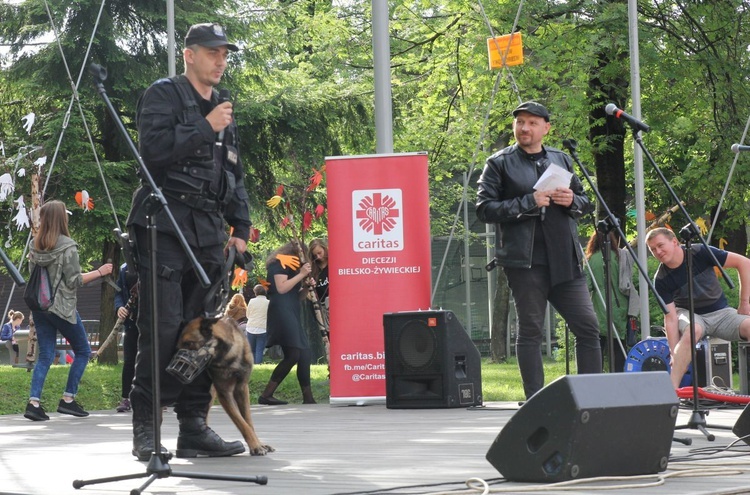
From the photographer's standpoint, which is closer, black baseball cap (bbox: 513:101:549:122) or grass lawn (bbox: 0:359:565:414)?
black baseball cap (bbox: 513:101:549:122)

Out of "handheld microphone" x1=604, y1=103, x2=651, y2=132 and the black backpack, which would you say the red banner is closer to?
the black backpack

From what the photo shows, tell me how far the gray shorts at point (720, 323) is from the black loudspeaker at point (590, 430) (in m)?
4.90

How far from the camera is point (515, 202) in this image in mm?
7785

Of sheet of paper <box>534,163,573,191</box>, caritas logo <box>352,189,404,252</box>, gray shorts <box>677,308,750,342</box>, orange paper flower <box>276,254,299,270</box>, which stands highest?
sheet of paper <box>534,163,573,191</box>

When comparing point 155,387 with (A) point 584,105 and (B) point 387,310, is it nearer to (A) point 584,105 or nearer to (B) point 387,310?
(B) point 387,310

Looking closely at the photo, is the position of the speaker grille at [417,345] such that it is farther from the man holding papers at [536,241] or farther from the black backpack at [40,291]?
the black backpack at [40,291]

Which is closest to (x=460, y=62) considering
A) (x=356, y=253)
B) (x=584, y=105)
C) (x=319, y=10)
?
(x=584, y=105)

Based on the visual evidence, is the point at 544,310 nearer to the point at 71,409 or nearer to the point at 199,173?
the point at 199,173

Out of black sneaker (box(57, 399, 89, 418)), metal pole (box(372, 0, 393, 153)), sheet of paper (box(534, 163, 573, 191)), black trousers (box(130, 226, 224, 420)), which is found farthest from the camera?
metal pole (box(372, 0, 393, 153))

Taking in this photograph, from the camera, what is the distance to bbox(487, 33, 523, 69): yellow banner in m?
14.5

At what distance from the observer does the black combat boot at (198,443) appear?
6.27 m

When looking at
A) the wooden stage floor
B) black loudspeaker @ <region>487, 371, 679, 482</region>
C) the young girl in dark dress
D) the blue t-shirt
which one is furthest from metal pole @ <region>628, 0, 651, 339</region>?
black loudspeaker @ <region>487, 371, 679, 482</region>

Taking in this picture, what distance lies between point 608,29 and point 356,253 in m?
7.60

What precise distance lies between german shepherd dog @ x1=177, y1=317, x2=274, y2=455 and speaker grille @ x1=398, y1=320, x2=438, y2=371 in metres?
3.62
